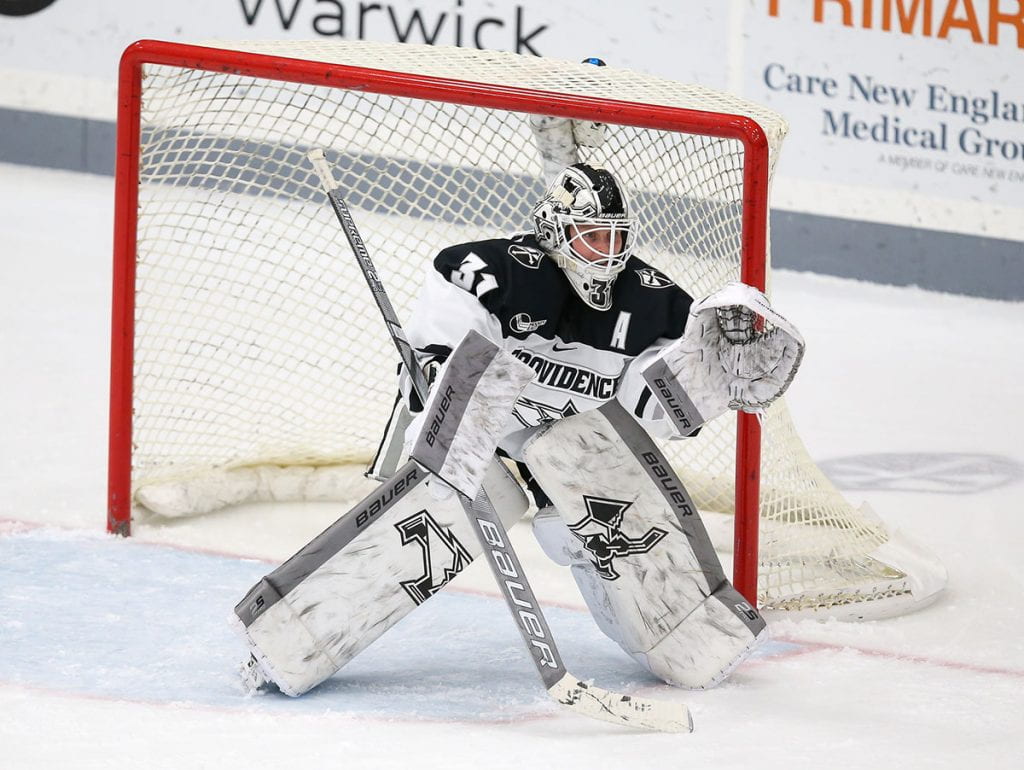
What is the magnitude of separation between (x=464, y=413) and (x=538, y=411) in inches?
9.3

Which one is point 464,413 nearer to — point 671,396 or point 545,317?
point 545,317

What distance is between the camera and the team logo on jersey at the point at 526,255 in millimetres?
2535

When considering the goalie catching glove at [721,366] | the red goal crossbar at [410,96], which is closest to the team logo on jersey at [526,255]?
the goalie catching glove at [721,366]

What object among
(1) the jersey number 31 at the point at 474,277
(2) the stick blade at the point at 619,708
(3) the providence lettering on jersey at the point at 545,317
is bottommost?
(2) the stick blade at the point at 619,708

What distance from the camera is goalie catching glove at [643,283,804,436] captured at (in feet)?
8.33

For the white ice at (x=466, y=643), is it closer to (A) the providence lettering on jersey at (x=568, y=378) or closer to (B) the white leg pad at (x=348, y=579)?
(B) the white leg pad at (x=348, y=579)

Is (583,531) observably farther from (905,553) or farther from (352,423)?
(352,423)

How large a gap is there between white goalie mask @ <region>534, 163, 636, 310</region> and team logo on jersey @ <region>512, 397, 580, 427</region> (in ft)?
0.61

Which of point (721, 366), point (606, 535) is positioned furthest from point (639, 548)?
point (721, 366)

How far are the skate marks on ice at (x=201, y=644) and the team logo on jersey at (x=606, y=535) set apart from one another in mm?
244

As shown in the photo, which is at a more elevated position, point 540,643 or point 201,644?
point 540,643

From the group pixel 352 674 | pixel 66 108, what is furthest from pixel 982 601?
pixel 66 108

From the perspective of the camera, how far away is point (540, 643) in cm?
255

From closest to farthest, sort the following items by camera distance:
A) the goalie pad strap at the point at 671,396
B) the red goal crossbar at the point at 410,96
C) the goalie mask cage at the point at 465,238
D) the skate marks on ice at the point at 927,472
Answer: the goalie pad strap at the point at 671,396, the red goal crossbar at the point at 410,96, the goalie mask cage at the point at 465,238, the skate marks on ice at the point at 927,472
